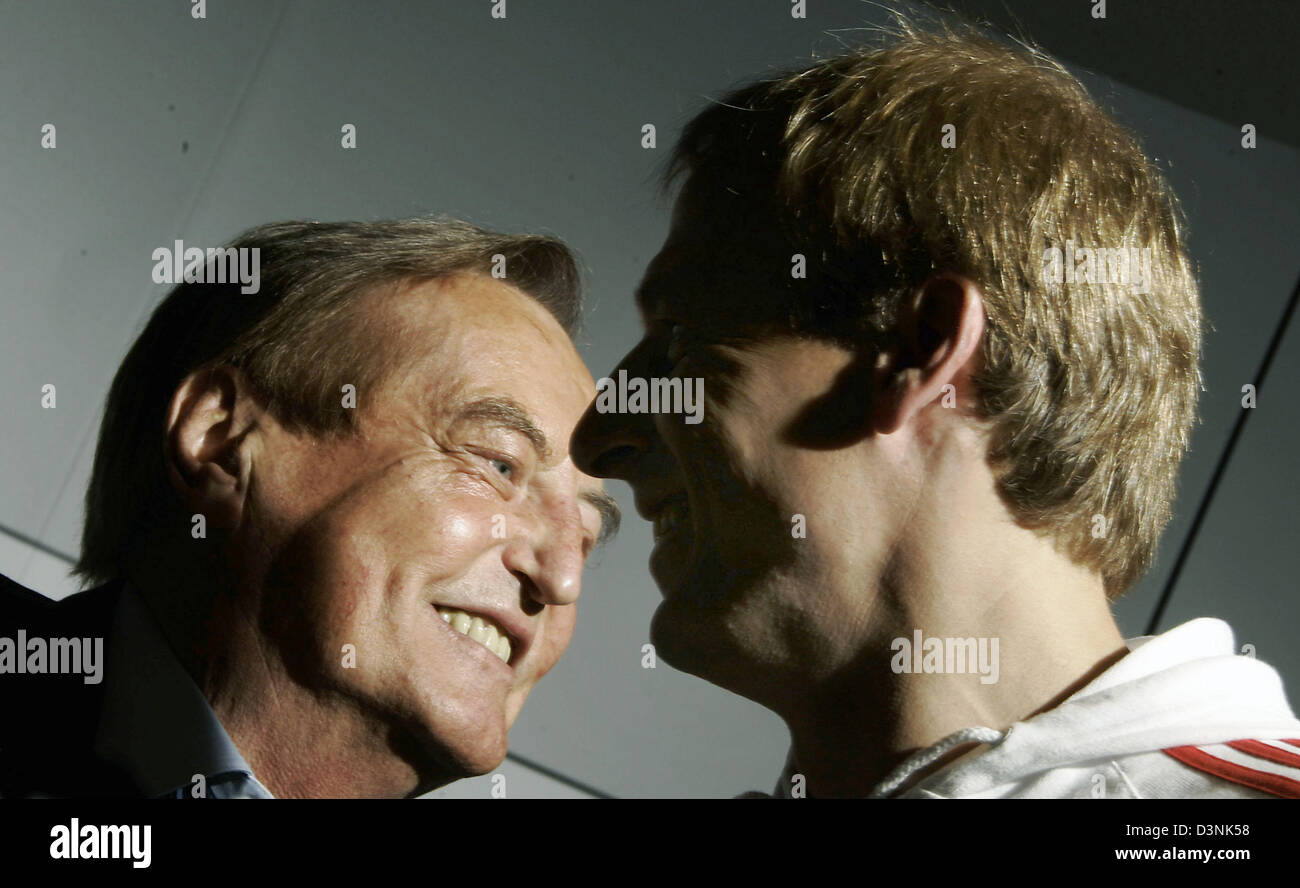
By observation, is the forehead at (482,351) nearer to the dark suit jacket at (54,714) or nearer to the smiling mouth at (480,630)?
the smiling mouth at (480,630)

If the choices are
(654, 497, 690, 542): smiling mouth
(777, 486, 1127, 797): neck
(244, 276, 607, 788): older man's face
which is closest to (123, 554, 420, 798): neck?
(244, 276, 607, 788): older man's face

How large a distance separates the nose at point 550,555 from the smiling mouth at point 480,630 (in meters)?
0.06

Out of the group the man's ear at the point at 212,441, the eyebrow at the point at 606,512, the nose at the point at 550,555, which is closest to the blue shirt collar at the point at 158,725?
the man's ear at the point at 212,441

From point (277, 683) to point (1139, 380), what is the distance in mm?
799

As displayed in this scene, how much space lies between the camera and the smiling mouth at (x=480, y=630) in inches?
43.8

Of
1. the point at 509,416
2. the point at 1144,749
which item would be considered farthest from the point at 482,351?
the point at 1144,749

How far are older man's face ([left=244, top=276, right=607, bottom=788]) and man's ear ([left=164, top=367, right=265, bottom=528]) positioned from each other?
4 cm

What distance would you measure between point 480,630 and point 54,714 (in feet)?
1.30

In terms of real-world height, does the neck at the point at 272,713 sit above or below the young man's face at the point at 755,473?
below

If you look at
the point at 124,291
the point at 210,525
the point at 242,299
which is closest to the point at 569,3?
the point at 242,299

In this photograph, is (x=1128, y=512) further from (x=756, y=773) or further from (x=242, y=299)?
(x=242, y=299)

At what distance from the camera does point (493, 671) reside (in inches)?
44.3

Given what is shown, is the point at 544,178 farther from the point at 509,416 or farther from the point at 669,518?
Result: the point at 669,518

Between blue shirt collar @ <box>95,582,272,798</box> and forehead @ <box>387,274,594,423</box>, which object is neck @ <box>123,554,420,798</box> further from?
forehead @ <box>387,274,594,423</box>
